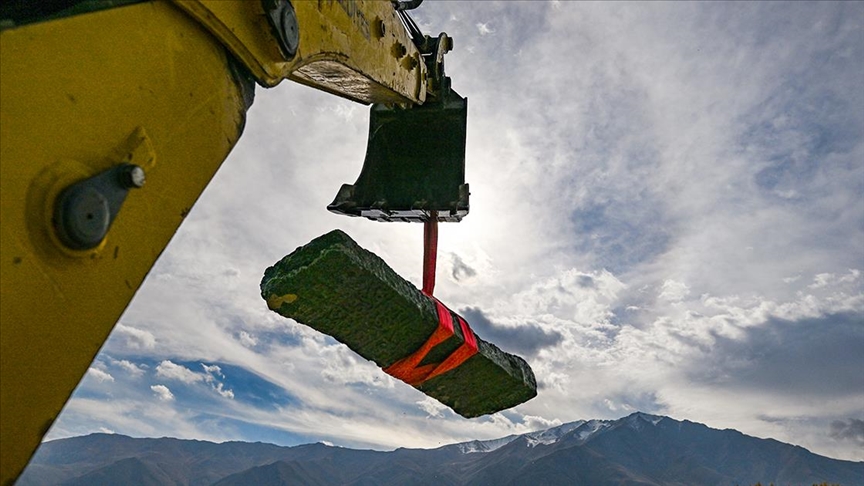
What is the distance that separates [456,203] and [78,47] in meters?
3.80

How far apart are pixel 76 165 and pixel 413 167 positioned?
4.21 m

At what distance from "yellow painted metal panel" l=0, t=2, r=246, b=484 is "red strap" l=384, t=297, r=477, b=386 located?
6.12 feet

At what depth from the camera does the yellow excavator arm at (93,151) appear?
1017 mm

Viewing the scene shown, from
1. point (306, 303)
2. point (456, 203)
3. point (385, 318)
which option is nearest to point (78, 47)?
point (306, 303)

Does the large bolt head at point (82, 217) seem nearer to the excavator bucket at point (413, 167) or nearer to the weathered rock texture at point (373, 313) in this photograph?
the weathered rock texture at point (373, 313)

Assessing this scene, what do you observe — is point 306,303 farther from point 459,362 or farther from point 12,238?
point 12,238

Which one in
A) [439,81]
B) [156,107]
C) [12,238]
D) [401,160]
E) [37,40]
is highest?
[439,81]

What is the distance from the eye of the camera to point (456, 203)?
481 cm

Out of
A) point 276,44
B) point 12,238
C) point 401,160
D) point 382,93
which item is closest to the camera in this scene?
point 12,238

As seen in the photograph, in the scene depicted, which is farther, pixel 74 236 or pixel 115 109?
pixel 115 109

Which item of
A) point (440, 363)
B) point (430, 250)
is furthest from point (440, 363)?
point (430, 250)

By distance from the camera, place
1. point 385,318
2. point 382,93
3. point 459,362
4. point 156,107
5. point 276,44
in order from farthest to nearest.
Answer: point 382,93
point 459,362
point 385,318
point 276,44
point 156,107

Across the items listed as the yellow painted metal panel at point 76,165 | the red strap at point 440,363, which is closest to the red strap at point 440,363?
the red strap at point 440,363

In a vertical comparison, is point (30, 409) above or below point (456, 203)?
below
